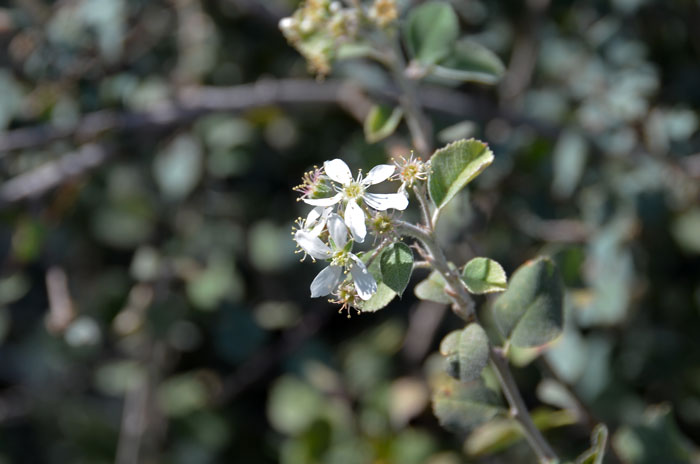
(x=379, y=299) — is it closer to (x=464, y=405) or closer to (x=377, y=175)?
(x=377, y=175)

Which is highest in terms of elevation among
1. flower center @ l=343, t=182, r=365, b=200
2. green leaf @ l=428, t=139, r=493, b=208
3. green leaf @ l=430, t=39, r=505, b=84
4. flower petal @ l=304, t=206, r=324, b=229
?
green leaf @ l=428, t=139, r=493, b=208

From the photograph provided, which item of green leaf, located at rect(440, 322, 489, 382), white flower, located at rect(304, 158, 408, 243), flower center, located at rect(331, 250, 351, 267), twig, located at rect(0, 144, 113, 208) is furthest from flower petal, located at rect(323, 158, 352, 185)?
twig, located at rect(0, 144, 113, 208)

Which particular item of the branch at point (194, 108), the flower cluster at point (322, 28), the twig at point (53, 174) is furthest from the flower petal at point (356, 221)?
the twig at point (53, 174)

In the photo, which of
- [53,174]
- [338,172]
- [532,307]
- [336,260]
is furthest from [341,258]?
[53,174]

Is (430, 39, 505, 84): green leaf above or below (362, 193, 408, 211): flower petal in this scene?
below

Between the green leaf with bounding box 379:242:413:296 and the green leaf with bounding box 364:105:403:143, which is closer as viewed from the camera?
the green leaf with bounding box 379:242:413:296

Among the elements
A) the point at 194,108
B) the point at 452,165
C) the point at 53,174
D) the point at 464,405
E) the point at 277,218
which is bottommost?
the point at 277,218

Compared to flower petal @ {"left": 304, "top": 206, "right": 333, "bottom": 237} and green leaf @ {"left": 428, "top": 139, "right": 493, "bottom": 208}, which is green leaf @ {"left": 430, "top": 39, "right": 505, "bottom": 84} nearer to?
green leaf @ {"left": 428, "top": 139, "right": 493, "bottom": 208}
